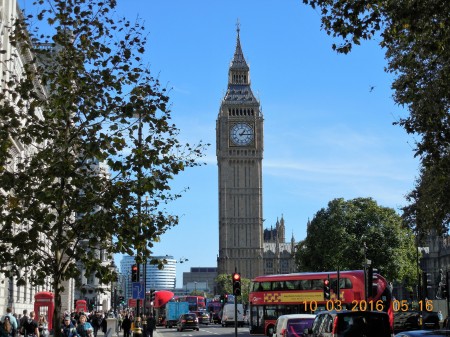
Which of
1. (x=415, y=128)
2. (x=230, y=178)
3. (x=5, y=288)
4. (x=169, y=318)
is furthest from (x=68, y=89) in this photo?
(x=230, y=178)

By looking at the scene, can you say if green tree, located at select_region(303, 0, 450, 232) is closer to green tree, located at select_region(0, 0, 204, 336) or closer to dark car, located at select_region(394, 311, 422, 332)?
green tree, located at select_region(0, 0, 204, 336)

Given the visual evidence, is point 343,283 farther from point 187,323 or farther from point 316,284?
point 187,323

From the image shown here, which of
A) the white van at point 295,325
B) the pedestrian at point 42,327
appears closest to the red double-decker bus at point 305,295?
the white van at point 295,325

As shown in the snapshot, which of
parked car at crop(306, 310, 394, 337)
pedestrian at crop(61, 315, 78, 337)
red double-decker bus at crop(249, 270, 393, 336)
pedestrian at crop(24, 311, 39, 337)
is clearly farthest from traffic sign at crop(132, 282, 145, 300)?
parked car at crop(306, 310, 394, 337)

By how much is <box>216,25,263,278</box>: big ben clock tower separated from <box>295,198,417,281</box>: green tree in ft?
245

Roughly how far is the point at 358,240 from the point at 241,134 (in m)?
82.3

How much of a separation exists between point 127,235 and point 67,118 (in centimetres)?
284

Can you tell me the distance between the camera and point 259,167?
167 metres

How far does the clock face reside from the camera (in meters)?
166

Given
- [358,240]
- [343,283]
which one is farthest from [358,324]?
[358,240]

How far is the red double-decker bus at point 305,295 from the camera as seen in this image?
141 ft

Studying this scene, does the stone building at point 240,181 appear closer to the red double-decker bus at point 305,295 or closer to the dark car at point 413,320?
the red double-decker bus at point 305,295

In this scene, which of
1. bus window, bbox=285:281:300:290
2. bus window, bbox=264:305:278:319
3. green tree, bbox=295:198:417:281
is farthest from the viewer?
green tree, bbox=295:198:417:281

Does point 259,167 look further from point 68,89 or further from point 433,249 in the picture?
point 68,89
